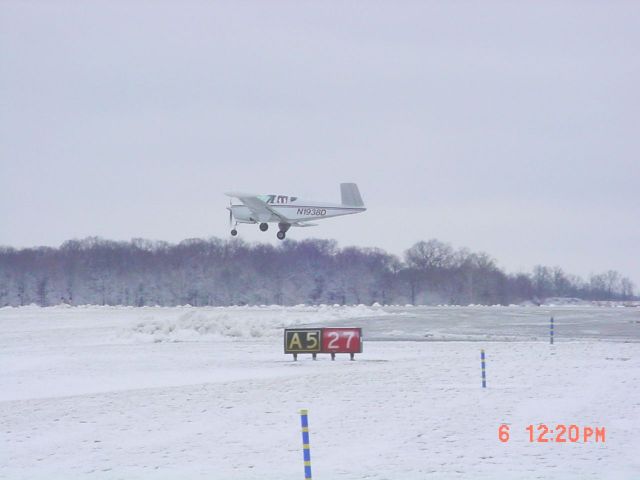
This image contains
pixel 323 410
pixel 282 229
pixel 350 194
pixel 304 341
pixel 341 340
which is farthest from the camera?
pixel 350 194

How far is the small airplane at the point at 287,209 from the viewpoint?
5184 centimetres

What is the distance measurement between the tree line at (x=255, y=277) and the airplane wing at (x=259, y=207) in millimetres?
97900

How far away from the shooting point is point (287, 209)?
53438mm

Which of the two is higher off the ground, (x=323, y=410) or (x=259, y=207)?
(x=259, y=207)

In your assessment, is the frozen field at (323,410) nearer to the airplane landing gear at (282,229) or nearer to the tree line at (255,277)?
the airplane landing gear at (282,229)

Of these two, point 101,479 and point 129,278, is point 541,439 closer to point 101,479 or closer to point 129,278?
point 101,479

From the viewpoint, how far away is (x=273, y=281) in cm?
15875

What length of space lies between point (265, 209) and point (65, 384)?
84.5 feet

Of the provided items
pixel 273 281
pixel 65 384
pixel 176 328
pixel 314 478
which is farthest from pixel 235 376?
pixel 273 281

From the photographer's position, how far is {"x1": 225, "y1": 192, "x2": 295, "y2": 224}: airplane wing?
5363cm

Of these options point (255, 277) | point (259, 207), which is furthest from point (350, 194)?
point (255, 277)

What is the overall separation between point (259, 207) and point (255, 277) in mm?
106575
